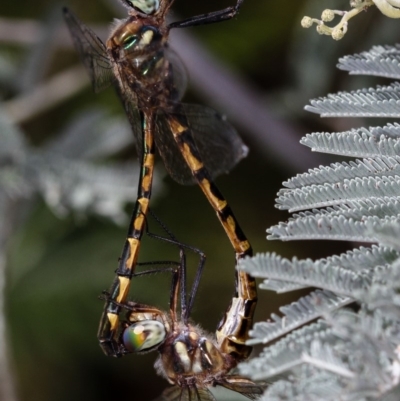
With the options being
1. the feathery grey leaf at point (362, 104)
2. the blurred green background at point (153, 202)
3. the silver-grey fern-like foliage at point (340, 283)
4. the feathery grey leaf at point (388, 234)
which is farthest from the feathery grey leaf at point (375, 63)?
the blurred green background at point (153, 202)

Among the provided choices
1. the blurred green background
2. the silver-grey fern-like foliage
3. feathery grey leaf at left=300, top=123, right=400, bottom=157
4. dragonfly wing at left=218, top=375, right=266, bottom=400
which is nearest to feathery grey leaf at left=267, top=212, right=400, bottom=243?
the silver-grey fern-like foliage

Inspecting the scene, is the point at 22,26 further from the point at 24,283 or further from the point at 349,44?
the point at 349,44

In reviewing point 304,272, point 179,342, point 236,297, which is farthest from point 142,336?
point 304,272

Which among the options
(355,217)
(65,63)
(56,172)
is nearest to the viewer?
(355,217)

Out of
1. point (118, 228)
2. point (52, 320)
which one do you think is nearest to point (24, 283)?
point (52, 320)

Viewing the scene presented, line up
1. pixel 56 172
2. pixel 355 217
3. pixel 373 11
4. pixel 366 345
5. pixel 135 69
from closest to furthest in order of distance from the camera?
pixel 366 345
pixel 355 217
pixel 135 69
pixel 56 172
pixel 373 11

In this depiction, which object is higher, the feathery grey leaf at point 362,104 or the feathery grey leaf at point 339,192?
the feathery grey leaf at point 362,104

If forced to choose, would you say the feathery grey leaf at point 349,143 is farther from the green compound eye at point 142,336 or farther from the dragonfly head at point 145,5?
the green compound eye at point 142,336

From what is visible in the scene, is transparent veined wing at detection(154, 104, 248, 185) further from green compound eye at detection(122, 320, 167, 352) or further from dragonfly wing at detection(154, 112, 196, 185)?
green compound eye at detection(122, 320, 167, 352)
